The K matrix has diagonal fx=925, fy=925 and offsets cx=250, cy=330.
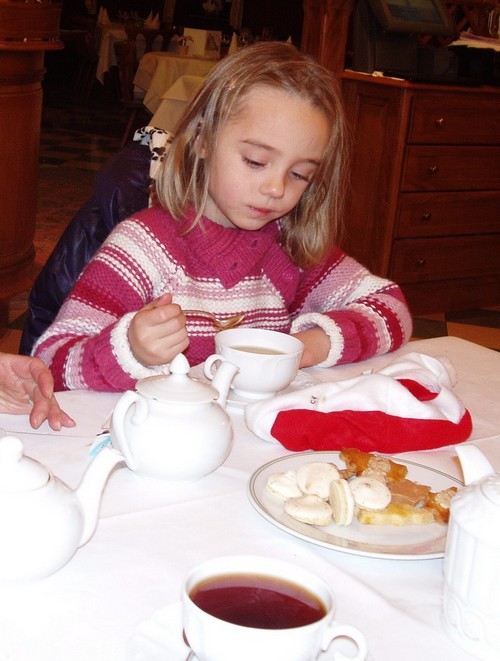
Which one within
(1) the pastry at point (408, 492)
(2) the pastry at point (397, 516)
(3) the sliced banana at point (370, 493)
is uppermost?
(3) the sliced banana at point (370, 493)

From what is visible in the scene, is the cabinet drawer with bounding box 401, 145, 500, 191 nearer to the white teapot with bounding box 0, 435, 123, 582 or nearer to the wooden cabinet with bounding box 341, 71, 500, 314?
the wooden cabinet with bounding box 341, 71, 500, 314

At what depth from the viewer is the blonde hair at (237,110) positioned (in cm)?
152

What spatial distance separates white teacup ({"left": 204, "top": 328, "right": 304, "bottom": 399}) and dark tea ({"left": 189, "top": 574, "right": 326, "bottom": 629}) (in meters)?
0.54

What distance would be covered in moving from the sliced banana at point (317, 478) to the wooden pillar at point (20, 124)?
2.91 meters

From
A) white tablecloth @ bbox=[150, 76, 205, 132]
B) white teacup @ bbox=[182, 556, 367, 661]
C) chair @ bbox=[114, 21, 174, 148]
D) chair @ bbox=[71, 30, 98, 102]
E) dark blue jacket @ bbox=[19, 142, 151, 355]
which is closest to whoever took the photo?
white teacup @ bbox=[182, 556, 367, 661]

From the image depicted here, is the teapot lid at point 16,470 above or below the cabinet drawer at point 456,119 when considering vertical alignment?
below

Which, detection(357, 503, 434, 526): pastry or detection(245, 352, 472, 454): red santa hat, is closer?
detection(357, 503, 434, 526): pastry

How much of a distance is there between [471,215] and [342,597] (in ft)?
11.8

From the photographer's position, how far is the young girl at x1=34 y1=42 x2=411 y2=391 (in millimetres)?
1445

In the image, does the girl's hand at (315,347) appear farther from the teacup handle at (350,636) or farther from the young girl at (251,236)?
the teacup handle at (350,636)

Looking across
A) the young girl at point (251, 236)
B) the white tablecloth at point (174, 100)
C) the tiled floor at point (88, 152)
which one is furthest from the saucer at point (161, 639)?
the white tablecloth at point (174, 100)

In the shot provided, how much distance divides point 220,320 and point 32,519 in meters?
0.87

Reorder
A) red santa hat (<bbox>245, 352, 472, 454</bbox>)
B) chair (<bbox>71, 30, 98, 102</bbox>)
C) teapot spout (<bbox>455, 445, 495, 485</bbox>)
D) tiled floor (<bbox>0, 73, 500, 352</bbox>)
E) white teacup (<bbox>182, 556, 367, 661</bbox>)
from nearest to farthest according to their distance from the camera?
white teacup (<bbox>182, 556, 367, 661</bbox>) → teapot spout (<bbox>455, 445, 495, 485</bbox>) → red santa hat (<bbox>245, 352, 472, 454</bbox>) → tiled floor (<bbox>0, 73, 500, 352</bbox>) → chair (<bbox>71, 30, 98, 102</bbox>)

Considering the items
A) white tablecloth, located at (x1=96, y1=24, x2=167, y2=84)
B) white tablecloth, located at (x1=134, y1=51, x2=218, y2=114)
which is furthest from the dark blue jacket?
white tablecloth, located at (x1=96, y1=24, x2=167, y2=84)
